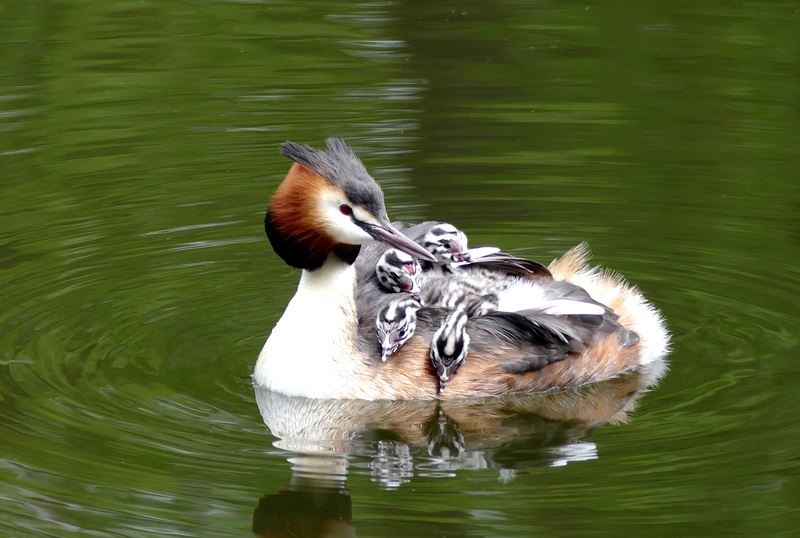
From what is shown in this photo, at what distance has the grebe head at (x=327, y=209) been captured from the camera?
687 centimetres

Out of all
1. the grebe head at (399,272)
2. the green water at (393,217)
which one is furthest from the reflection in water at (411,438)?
the grebe head at (399,272)

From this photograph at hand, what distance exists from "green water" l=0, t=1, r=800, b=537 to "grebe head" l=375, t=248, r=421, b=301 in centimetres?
68

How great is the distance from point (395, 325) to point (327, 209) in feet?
2.21

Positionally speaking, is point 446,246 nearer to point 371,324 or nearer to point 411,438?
point 371,324

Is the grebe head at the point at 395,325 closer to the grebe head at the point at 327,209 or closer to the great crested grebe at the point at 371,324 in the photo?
the great crested grebe at the point at 371,324

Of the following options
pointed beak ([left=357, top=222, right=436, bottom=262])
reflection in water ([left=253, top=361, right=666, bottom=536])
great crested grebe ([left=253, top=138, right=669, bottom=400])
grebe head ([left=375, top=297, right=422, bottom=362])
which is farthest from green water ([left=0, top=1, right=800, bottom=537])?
pointed beak ([left=357, top=222, right=436, bottom=262])

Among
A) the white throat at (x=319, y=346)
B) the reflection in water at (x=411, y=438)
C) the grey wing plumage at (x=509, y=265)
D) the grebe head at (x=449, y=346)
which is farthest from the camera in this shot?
the grey wing plumage at (x=509, y=265)

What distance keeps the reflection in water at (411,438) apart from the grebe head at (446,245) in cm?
A: 79

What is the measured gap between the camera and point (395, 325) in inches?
281

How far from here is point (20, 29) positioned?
1305 centimetres

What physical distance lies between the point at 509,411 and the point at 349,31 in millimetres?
6491

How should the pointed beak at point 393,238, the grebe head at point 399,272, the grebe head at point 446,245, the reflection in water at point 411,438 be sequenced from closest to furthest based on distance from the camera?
the reflection in water at point 411,438 < the pointed beak at point 393,238 < the grebe head at point 399,272 < the grebe head at point 446,245

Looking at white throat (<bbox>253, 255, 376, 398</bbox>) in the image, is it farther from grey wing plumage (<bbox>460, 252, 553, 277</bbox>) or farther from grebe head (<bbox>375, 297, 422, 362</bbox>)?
grey wing plumage (<bbox>460, 252, 553, 277</bbox>)

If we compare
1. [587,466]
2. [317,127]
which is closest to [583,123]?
[317,127]
